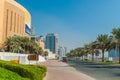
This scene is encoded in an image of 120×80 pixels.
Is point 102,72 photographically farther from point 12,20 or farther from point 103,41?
point 12,20

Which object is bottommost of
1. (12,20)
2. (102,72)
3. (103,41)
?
(102,72)

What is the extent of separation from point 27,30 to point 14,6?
27959mm

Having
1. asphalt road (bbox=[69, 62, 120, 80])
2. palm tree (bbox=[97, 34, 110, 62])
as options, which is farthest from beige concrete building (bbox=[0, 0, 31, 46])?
asphalt road (bbox=[69, 62, 120, 80])

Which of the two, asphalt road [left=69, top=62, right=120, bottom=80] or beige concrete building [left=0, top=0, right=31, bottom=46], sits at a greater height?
beige concrete building [left=0, top=0, right=31, bottom=46]

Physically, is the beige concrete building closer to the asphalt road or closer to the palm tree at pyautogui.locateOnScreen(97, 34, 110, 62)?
the palm tree at pyautogui.locateOnScreen(97, 34, 110, 62)

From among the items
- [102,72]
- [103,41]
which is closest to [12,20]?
[103,41]

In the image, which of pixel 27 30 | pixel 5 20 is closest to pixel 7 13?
pixel 5 20

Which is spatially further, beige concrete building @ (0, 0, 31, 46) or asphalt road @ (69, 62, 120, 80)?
beige concrete building @ (0, 0, 31, 46)

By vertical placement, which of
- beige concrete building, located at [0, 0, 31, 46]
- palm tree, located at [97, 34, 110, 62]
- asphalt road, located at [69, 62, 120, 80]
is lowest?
asphalt road, located at [69, 62, 120, 80]

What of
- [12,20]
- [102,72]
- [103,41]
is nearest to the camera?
[102,72]

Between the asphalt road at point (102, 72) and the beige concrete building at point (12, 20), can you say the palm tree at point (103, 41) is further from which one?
the asphalt road at point (102, 72)

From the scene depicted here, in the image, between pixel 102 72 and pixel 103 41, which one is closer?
pixel 102 72

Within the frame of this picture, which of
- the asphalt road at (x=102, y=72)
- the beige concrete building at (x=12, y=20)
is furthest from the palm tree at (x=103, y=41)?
the asphalt road at (x=102, y=72)

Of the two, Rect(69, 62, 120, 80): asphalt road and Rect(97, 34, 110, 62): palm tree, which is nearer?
Rect(69, 62, 120, 80): asphalt road
